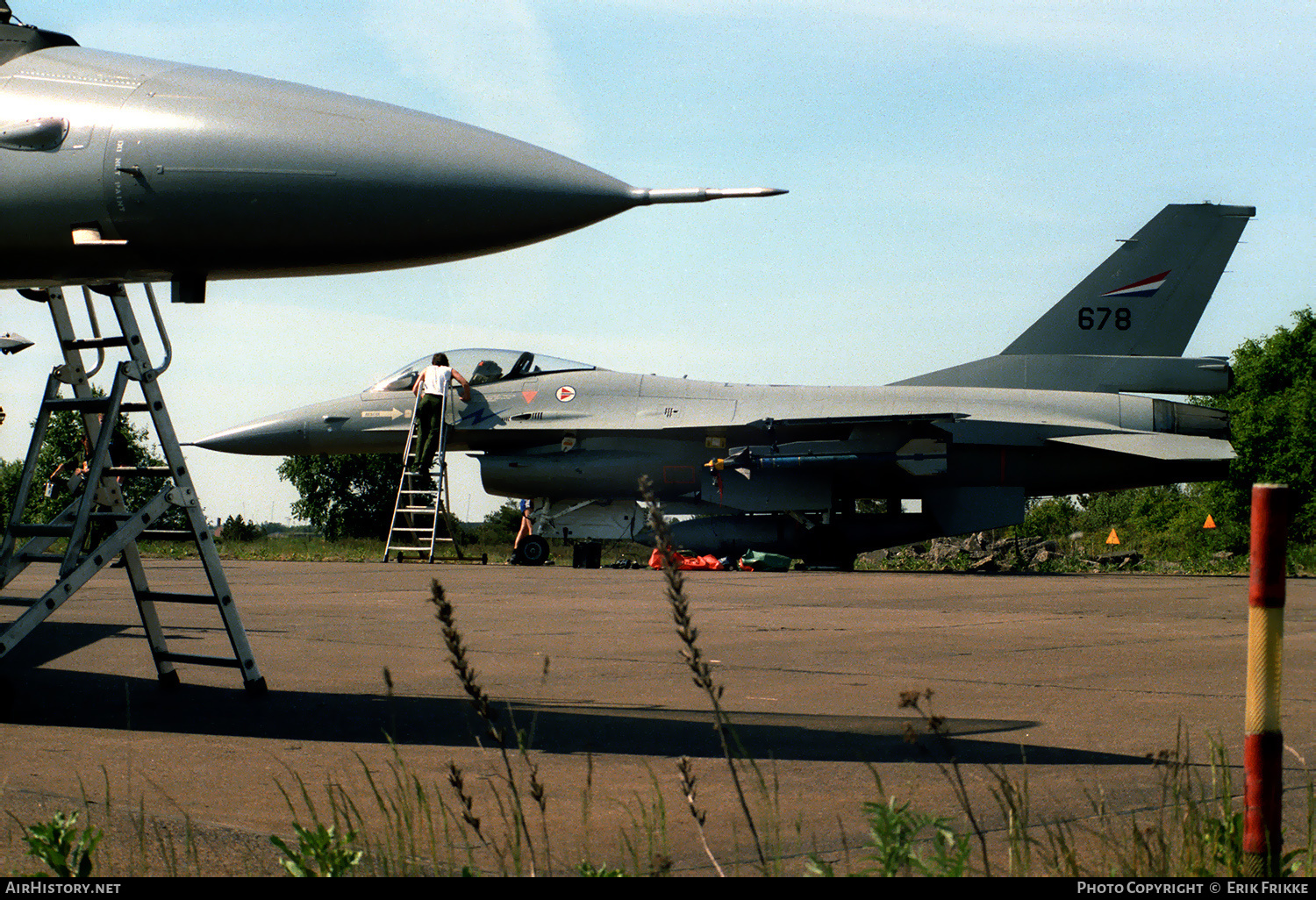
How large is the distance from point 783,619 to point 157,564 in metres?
10.1

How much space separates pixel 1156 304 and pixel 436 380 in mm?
11442

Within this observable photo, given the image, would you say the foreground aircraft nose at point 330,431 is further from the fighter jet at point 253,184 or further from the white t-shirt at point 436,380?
the fighter jet at point 253,184

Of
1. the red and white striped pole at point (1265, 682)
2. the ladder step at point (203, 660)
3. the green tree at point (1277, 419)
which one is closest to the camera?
the red and white striped pole at point (1265, 682)

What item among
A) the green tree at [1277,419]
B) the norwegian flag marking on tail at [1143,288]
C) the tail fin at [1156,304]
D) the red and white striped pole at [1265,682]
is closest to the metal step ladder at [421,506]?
the tail fin at [1156,304]

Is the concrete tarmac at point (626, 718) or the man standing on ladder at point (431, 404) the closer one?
the concrete tarmac at point (626, 718)

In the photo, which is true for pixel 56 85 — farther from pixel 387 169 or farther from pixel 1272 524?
pixel 1272 524

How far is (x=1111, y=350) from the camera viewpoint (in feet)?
64.6

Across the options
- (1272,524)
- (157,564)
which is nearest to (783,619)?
(1272,524)

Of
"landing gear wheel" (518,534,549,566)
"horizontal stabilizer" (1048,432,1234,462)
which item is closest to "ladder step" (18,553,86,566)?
"landing gear wheel" (518,534,549,566)

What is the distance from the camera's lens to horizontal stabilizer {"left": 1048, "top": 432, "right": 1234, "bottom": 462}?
57.5 ft

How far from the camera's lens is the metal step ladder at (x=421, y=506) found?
17.2m

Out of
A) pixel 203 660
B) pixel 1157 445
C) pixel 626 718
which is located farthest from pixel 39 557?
pixel 1157 445

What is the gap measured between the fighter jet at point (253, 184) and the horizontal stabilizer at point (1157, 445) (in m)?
15.1

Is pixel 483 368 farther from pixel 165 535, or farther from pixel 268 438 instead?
pixel 165 535
